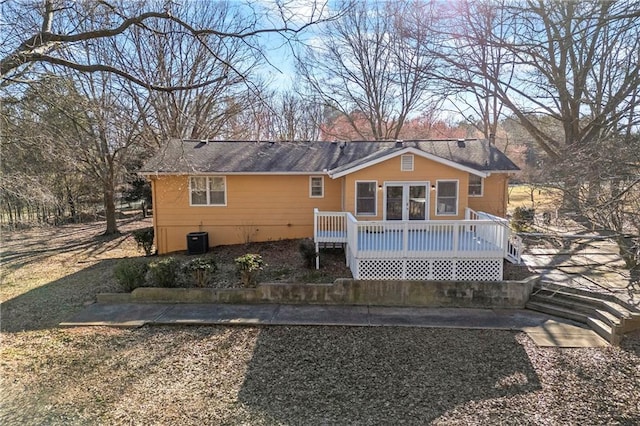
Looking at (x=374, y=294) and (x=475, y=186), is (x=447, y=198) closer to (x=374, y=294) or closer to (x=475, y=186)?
(x=475, y=186)

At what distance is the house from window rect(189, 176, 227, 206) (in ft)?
0.12

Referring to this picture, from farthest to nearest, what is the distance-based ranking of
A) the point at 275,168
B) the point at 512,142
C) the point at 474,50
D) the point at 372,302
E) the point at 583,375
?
the point at 512,142, the point at 474,50, the point at 275,168, the point at 372,302, the point at 583,375

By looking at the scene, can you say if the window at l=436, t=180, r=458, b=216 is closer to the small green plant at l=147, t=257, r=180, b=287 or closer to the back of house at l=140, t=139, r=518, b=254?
the back of house at l=140, t=139, r=518, b=254

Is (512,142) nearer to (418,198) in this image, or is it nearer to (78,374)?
(418,198)

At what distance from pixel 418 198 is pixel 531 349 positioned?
587cm

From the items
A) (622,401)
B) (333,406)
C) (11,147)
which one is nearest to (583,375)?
(622,401)

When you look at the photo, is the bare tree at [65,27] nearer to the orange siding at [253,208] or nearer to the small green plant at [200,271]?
the small green plant at [200,271]

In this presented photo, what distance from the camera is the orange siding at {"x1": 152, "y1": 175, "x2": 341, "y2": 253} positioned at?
1295 centimetres

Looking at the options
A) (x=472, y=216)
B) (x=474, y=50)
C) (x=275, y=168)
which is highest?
(x=474, y=50)

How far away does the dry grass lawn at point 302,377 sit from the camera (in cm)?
452

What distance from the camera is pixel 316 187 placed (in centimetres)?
1308

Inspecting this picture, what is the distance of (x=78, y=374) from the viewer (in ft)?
17.7

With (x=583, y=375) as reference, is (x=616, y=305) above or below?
above

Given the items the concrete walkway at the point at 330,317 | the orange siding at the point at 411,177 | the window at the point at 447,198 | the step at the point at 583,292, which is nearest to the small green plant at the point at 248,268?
the concrete walkway at the point at 330,317
